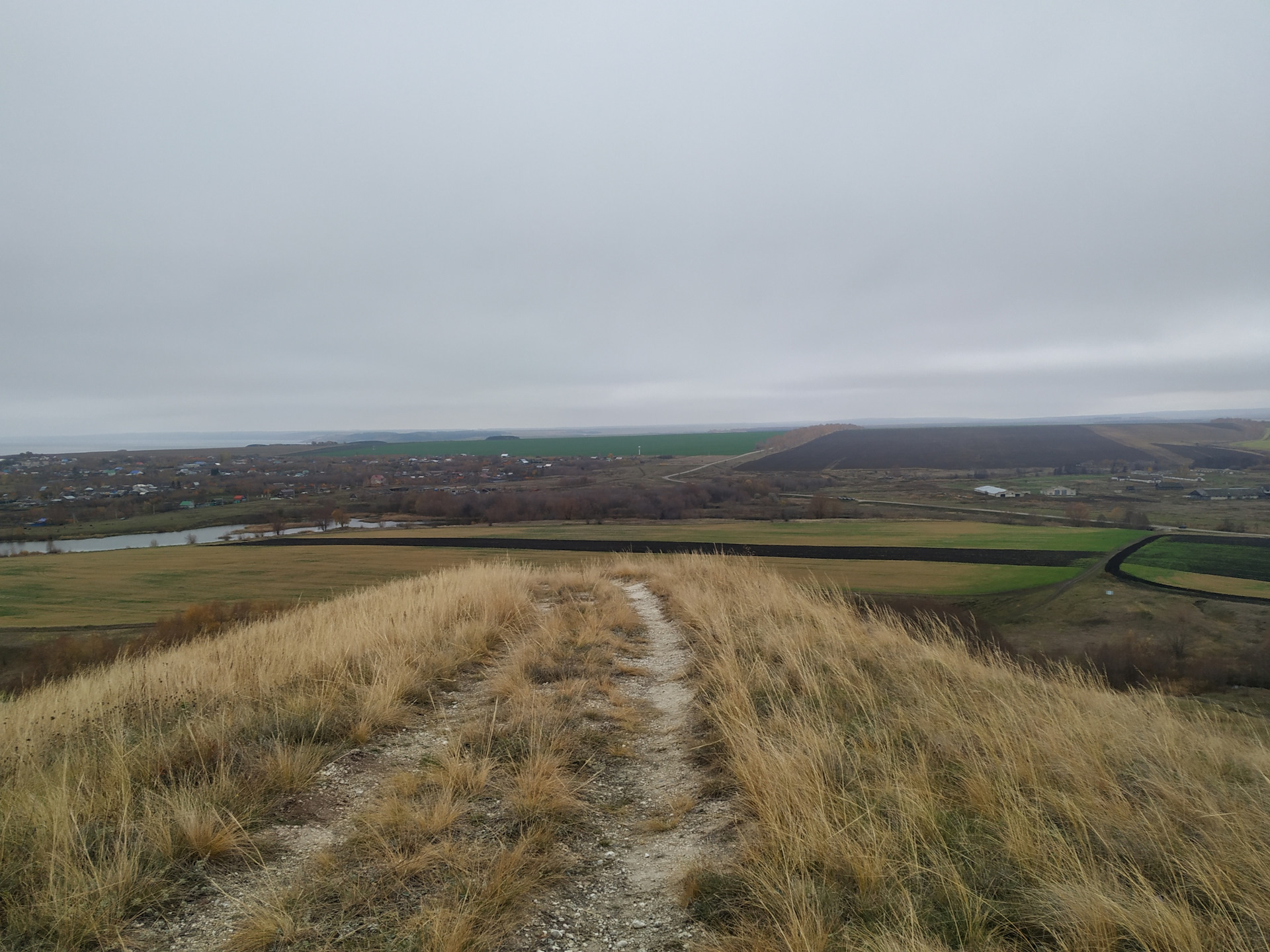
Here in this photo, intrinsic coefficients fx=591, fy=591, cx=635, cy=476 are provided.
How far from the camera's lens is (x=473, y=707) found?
6.39m

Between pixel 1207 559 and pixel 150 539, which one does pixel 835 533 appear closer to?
pixel 1207 559

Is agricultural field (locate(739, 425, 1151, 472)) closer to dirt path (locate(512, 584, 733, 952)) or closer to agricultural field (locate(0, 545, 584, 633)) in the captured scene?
agricultural field (locate(0, 545, 584, 633))

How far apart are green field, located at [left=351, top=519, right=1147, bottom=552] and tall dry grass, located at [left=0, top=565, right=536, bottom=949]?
3860cm

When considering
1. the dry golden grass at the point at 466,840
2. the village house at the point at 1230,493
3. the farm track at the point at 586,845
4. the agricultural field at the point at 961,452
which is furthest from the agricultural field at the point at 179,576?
the agricultural field at the point at 961,452

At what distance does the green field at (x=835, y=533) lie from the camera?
40.9 metres

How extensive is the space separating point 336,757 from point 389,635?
3.56 metres

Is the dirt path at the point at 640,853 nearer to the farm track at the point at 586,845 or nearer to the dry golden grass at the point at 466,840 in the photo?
the farm track at the point at 586,845

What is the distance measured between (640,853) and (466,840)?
1.09m

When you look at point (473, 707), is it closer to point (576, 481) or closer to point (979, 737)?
point (979, 737)

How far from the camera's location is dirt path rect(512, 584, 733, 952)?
296 cm

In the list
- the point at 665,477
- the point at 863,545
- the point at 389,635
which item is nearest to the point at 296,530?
the point at 665,477

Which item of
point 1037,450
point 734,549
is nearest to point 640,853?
point 734,549

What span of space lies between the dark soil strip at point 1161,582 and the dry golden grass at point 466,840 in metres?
31.0

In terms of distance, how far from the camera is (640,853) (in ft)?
12.3
